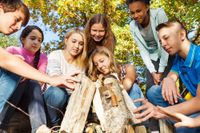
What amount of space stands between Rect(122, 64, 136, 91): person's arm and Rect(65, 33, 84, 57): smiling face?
69 centimetres

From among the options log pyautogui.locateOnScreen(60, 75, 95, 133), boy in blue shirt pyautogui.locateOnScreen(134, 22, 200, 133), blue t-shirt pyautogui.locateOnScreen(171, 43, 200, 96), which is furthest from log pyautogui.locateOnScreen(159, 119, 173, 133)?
log pyautogui.locateOnScreen(60, 75, 95, 133)

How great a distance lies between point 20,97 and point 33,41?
1263mm

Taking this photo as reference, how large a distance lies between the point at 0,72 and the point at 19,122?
0.75 meters

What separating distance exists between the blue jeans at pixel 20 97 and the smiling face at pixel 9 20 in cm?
44

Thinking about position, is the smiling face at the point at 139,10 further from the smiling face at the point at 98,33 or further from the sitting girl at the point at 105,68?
the sitting girl at the point at 105,68

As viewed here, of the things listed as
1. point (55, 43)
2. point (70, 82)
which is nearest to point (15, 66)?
point (70, 82)

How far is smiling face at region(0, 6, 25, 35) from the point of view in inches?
134

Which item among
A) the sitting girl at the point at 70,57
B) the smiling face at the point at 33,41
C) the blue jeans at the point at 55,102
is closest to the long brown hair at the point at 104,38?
the sitting girl at the point at 70,57

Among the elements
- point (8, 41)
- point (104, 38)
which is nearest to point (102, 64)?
point (104, 38)

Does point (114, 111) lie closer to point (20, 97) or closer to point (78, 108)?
point (78, 108)

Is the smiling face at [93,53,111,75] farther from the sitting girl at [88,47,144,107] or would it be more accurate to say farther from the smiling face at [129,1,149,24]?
the smiling face at [129,1,149,24]

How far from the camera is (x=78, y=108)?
3.17 metres

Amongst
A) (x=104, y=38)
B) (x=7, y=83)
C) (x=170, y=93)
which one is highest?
(x=104, y=38)

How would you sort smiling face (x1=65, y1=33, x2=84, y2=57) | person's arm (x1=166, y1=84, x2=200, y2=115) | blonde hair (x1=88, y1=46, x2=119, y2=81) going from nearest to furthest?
person's arm (x1=166, y1=84, x2=200, y2=115)
blonde hair (x1=88, y1=46, x2=119, y2=81)
smiling face (x1=65, y1=33, x2=84, y2=57)
